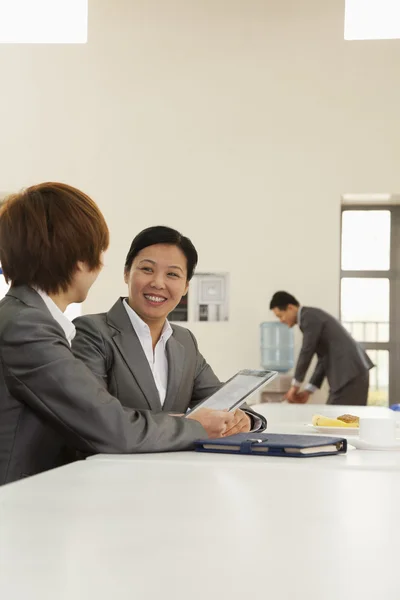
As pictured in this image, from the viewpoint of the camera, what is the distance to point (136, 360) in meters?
2.23

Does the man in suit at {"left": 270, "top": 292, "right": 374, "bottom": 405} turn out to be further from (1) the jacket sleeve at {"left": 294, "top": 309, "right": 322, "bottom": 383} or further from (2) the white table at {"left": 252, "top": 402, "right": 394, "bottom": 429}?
(2) the white table at {"left": 252, "top": 402, "right": 394, "bottom": 429}

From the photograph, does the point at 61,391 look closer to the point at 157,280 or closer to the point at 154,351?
the point at 154,351

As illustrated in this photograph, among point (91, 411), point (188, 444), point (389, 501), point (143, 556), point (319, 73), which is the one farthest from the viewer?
point (319, 73)

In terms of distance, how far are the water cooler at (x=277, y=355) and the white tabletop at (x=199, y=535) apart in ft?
18.6

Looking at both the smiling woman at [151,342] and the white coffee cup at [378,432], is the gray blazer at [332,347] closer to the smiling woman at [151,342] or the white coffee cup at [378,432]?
the smiling woman at [151,342]

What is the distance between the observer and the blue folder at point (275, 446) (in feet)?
5.27

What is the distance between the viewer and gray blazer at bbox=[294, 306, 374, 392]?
253 inches

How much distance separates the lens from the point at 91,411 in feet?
5.27

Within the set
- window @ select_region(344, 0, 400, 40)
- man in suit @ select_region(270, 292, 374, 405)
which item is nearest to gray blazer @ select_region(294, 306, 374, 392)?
man in suit @ select_region(270, 292, 374, 405)

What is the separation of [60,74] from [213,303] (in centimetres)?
242

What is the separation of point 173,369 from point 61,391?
0.77 metres

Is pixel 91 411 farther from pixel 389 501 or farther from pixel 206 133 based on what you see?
pixel 206 133

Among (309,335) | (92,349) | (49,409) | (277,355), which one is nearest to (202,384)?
(92,349)

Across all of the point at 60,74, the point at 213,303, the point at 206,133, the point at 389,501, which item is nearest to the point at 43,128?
the point at 60,74
